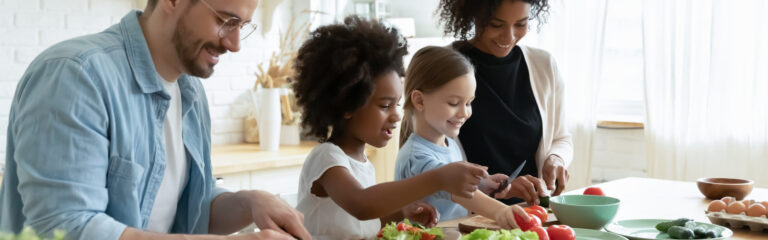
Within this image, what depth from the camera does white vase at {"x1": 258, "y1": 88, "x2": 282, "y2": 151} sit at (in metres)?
4.04

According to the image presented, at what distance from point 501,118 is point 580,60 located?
191 cm

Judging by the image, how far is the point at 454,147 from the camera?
2229mm

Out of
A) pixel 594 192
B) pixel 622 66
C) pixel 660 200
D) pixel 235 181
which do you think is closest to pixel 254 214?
pixel 594 192

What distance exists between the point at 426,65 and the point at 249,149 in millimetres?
2182

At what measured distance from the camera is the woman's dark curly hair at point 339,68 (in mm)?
1804

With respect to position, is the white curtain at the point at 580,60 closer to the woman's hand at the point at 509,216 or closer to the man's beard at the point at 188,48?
the woman's hand at the point at 509,216

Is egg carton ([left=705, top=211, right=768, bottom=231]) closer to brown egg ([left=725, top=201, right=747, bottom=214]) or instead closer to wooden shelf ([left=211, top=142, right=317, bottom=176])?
brown egg ([left=725, top=201, right=747, bottom=214])

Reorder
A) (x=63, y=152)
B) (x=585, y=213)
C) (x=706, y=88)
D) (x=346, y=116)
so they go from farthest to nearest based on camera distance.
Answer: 1. (x=706, y=88)
2. (x=346, y=116)
3. (x=585, y=213)
4. (x=63, y=152)

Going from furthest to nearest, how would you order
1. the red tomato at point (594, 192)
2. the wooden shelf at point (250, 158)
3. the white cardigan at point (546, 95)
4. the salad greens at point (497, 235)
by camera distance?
the wooden shelf at point (250, 158) < the white cardigan at point (546, 95) < the red tomato at point (594, 192) < the salad greens at point (497, 235)

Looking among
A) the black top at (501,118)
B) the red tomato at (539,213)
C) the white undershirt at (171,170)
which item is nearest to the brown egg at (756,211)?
the red tomato at (539,213)

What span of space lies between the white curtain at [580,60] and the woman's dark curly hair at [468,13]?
5.63 feet

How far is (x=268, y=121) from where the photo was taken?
4.04 m

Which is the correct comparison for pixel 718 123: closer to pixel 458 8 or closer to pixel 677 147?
pixel 677 147

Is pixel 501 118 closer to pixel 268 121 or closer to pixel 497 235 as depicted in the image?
pixel 497 235
